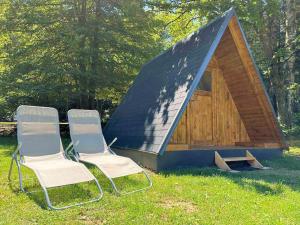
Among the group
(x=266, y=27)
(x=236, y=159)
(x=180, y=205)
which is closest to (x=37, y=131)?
(x=180, y=205)

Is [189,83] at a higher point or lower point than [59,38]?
lower

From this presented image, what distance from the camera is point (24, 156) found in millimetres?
5598

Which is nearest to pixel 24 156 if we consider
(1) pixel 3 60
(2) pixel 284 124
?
(1) pixel 3 60

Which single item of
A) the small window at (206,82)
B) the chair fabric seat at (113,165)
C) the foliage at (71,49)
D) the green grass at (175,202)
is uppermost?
the foliage at (71,49)

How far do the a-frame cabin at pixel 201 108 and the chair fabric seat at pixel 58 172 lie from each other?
2111 mm

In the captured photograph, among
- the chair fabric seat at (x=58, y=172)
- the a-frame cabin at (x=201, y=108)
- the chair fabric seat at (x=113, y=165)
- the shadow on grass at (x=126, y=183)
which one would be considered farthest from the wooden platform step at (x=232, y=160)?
the chair fabric seat at (x=58, y=172)

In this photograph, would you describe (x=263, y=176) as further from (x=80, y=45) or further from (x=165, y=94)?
(x=80, y=45)

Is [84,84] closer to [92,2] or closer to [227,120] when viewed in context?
[92,2]

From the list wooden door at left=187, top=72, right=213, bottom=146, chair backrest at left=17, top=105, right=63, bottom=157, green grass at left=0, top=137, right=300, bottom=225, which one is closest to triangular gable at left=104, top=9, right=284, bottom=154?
wooden door at left=187, top=72, right=213, bottom=146

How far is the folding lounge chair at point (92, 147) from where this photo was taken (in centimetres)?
560

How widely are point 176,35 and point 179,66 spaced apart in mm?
13086

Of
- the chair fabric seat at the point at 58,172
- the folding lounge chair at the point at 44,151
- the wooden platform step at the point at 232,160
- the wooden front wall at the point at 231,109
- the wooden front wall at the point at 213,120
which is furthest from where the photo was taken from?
the wooden front wall at the point at 213,120

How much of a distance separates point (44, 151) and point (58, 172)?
1.31 meters

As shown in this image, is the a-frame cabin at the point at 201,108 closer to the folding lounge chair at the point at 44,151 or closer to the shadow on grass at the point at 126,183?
the shadow on grass at the point at 126,183
